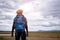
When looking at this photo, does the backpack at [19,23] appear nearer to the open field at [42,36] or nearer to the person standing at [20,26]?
the person standing at [20,26]

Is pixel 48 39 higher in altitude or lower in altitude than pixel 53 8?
lower

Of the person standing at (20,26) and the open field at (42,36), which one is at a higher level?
the person standing at (20,26)

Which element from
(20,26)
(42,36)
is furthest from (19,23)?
(42,36)

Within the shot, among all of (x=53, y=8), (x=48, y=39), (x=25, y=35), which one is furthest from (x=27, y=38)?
(x=53, y=8)

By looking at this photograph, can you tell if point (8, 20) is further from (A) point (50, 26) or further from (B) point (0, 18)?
(A) point (50, 26)

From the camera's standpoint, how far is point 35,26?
15.0ft

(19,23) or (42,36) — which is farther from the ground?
(19,23)

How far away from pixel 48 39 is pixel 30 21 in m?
0.41

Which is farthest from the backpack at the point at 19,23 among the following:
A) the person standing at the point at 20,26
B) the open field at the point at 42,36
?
the open field at the point at 42,36

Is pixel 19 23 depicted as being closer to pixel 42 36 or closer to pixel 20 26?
pixel 20 26

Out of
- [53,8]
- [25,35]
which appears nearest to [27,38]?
[25,35]

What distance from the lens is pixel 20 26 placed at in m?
4.50

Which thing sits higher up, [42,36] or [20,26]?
[20,26]

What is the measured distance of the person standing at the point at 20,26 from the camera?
4.50 metres
